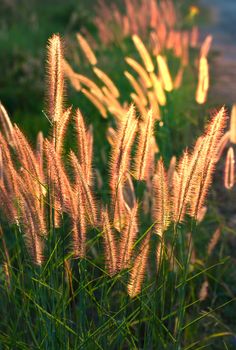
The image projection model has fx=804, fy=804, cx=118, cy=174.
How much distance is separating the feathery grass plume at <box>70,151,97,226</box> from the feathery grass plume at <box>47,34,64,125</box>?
15 cm

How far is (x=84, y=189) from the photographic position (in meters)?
2.23

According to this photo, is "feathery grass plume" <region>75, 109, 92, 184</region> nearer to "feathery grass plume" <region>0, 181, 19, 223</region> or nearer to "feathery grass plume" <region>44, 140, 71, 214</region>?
"feathery grass plume" <region>44, 140, 71, 214</region>

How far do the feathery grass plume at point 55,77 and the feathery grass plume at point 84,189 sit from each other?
147 mm

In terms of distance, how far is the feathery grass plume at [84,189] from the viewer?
2.19 metres

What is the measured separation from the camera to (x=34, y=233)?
2.27 m

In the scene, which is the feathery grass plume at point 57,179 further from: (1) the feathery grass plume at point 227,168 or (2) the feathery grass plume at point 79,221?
(1) the feathery grass plume at point 227,168

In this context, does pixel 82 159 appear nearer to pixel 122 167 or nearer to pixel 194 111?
pixel 122 167

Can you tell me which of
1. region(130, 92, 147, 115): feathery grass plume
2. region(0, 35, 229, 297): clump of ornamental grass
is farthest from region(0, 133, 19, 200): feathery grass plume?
region(130, 92, 147, 115): feathery grass plume

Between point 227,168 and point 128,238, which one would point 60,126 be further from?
point 227,168

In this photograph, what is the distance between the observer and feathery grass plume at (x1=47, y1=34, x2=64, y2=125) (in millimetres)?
2201

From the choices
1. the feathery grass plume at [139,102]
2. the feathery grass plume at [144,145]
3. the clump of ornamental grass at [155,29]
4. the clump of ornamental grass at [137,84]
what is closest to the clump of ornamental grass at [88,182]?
the feathery grass plume at [144,145]

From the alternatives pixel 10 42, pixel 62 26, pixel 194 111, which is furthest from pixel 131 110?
pixel 62 26

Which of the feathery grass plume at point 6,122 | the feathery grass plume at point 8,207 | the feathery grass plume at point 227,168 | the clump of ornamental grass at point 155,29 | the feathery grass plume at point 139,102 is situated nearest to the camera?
the feathery grass plume at point 8,207

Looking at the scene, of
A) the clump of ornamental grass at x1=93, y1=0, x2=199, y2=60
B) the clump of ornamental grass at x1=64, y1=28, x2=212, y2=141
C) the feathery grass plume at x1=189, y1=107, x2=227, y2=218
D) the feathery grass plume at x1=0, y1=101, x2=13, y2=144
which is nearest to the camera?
the feathery grass plume at x1=189, y1=107, x2=227, y2=218
